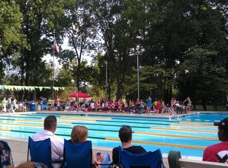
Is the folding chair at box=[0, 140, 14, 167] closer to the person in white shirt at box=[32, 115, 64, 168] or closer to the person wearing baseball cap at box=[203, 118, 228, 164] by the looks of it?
the person in white shirt at box=[32, 115, 64, 168]

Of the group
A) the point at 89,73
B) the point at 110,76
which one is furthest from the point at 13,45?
the point at 110,76

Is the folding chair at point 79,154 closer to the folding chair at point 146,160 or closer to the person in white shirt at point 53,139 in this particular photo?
the person in white shirt at point 53,139

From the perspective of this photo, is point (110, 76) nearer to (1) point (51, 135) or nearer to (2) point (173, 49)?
(2) point (173, 49)

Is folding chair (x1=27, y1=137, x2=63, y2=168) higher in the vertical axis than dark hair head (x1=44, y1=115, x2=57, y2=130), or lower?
lower

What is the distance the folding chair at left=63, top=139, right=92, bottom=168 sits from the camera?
3.72m

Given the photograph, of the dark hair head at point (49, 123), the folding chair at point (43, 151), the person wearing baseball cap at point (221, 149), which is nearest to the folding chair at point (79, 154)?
the folding chair at point (43, 151)

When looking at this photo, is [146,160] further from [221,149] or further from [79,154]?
[79,154]

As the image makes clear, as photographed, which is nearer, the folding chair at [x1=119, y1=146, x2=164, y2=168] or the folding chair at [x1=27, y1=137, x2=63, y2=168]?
the folding chair at [x1=119, y1=146, x2=164, y2=168]

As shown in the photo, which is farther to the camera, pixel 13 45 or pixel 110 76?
pixel 110 76

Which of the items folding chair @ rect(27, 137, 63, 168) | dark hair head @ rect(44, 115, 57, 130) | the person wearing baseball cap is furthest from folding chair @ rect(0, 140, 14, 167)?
the person wearing baseball cap

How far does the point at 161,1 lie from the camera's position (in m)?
32.8

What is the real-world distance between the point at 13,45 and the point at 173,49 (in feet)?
68.4

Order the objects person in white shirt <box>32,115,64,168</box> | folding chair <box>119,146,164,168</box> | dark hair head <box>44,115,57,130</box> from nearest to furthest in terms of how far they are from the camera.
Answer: folding chair <box>119,146,164,168</box> < person in white shirt <box>32,115,64,168</box> < dark hair head <box>44,115,57,130</box>

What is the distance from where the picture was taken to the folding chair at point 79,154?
3723mm
